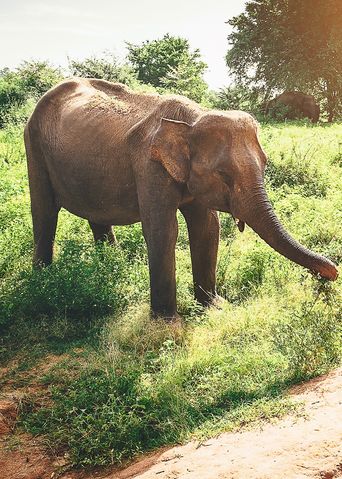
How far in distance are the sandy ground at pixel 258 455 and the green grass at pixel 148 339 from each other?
0.60ft

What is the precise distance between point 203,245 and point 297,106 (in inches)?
792

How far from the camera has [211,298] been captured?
700 cm

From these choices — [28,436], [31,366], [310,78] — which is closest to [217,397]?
[28,436]

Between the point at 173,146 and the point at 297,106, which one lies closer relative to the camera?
the point at 173,146

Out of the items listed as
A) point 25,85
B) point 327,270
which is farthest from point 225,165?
point 25,85

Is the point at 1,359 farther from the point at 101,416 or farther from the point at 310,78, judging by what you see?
the point at 310,78

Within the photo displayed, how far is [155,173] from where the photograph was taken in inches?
244

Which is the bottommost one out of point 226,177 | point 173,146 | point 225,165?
point 226,177

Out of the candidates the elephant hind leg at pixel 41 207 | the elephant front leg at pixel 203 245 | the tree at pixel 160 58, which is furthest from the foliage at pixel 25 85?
the elephant front leg at pixel 203 245

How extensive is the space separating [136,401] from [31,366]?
1504 millimetres

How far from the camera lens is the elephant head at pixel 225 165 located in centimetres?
553

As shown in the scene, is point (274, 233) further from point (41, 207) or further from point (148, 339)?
point (41, 207)

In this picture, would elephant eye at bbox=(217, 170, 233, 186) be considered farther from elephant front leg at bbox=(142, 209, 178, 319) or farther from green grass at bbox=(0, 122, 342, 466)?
green grass at bbox=(0, 122, 342, 466)

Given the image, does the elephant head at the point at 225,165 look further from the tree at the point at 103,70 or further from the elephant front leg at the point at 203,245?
the tree at the point at 103,70
